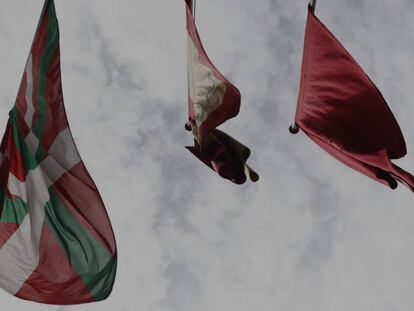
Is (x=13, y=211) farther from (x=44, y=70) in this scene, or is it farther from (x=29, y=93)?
(x=44, y=70)

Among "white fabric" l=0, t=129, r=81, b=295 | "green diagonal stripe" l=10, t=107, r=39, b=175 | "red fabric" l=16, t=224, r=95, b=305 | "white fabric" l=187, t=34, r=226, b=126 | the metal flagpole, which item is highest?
the metal flagpole

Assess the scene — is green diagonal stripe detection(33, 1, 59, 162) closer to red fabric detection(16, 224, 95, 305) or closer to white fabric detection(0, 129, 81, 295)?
white fabric detection(0, 129, 81, 295)

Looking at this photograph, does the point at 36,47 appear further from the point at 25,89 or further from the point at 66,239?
the point at 66,239

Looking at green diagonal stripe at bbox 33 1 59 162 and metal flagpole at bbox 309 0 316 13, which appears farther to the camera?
metal flagpole at bbox 309 0 316 13

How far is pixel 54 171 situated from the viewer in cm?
870

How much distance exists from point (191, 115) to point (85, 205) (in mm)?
2124

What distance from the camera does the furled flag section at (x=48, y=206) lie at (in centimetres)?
834

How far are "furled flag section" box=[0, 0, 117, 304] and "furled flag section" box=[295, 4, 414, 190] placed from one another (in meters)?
3.43

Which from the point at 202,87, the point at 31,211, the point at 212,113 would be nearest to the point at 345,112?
the point at 212,113

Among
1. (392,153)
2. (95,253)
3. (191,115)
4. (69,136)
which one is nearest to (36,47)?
(69,136)

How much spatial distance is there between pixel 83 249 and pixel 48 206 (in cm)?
82

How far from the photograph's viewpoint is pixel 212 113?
8484mm

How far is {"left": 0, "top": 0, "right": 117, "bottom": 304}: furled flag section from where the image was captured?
834 centimetres

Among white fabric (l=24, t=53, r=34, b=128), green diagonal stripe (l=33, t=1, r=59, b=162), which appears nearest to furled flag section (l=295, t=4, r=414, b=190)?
green diagonal stripe (l=33, t=1, r=59, b=162)
